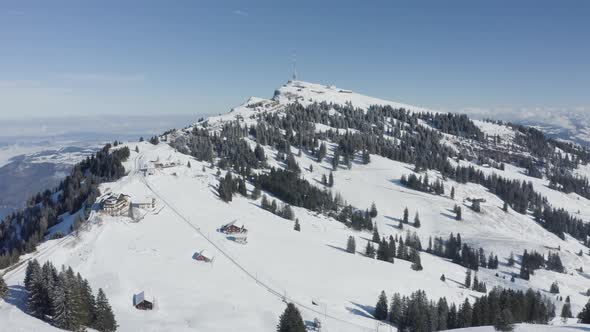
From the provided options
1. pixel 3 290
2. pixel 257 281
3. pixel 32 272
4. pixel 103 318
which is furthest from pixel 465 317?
pixel 3 290

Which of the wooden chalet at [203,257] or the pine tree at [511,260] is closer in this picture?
the wooden chalet at [203,257]

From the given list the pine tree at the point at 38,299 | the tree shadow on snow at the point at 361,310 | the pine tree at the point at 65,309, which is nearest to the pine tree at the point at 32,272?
the pine tree at the point at 38,299

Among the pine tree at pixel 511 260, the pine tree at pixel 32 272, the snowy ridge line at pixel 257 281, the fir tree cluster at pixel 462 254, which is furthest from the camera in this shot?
the pine tree at pixel 511 260

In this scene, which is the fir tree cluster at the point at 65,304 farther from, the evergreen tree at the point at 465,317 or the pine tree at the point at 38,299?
the evergreen tree at the point at 465,317

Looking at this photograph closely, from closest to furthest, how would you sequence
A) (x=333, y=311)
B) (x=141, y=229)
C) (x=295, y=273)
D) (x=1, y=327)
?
1. (x=1, y=327)
2. (x=333, y=311)
3. (x=295, y=273)
4. (x=141, y=229)

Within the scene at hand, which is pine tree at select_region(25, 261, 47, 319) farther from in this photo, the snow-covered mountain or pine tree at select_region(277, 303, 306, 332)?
pine tree at select_region(277, 303, 306, 332)

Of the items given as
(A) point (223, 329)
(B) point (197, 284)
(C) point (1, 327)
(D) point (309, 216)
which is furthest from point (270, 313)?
(D) point (309, 216)

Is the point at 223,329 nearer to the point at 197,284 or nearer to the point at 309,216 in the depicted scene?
the point at 197,284
